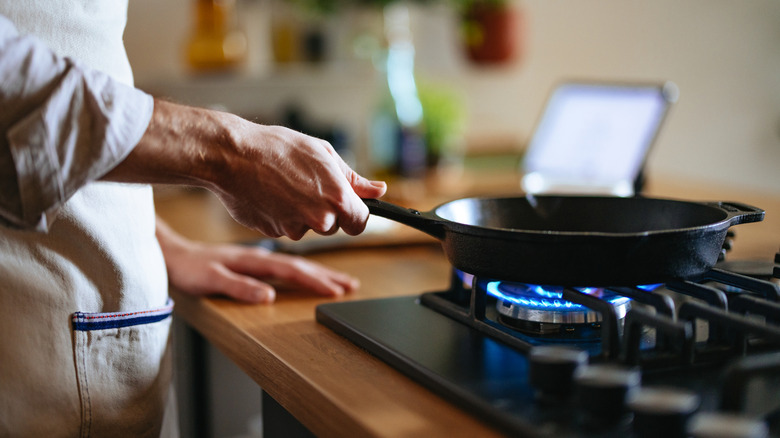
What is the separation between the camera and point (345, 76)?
7.86ft

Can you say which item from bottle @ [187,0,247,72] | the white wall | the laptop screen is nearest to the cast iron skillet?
the laptop screen

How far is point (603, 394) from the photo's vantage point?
519 mm

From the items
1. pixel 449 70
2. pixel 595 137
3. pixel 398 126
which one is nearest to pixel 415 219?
pixel 595 137

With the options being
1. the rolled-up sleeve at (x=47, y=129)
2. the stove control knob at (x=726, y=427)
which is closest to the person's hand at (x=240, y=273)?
the rolled-up sleeve at (x=47, y=129)

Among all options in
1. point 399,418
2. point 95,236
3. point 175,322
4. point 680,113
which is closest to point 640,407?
point 399,418

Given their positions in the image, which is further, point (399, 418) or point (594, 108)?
point (594, 108)

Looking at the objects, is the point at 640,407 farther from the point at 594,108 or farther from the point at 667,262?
the point at 594,108

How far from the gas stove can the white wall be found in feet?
6.95

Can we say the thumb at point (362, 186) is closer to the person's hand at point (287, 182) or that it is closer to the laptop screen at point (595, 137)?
the person's hand at point (287, 182)

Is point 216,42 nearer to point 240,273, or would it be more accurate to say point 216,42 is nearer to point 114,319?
point 240,273

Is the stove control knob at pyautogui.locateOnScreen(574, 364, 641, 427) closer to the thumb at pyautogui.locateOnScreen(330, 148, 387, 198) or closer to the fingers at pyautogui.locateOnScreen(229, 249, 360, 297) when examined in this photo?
the thumb at pyautogui.locateOnScreen(330, 148, 387, 198)

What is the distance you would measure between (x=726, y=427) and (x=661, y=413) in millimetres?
40

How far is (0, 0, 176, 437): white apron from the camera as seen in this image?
783mm

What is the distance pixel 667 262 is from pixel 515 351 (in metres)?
0.15
